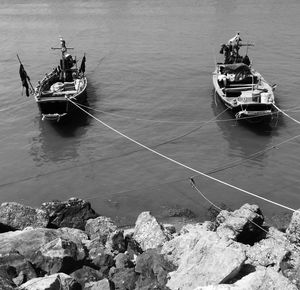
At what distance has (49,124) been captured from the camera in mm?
24688

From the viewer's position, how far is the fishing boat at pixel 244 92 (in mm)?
22234

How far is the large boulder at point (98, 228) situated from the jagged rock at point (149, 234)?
0.98 m

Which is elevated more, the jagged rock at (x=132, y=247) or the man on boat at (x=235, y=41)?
the man on boat at (x=235, y=41)

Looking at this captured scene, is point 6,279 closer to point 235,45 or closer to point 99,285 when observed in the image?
point 99,285

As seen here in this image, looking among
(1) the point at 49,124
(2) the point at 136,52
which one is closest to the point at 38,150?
(1) the point at 49,124

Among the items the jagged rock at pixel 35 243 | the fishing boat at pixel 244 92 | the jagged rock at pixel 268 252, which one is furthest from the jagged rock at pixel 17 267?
the fishing boat at pixel 244 92

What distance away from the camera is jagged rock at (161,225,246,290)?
963 cm

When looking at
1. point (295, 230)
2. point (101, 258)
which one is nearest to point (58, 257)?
point (101, 258)

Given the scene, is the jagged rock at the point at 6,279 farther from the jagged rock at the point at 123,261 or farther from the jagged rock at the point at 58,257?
the jagged rock at the point at 123,261

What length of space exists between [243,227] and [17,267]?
6631mm

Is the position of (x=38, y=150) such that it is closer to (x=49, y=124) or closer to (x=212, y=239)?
(x=49, y=124)

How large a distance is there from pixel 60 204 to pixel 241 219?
6556 mm

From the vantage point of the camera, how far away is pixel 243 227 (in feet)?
42.0

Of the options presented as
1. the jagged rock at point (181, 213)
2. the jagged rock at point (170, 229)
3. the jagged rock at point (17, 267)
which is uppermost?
the jagged rock at point (17, 267)
